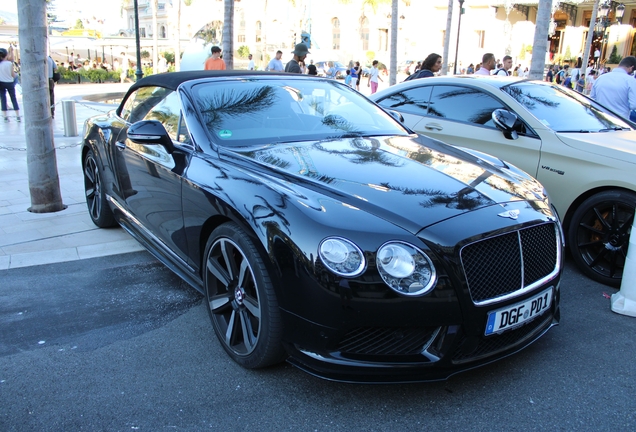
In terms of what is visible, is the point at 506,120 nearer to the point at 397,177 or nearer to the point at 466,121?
the point at 466,121

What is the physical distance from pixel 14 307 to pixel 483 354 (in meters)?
3.09

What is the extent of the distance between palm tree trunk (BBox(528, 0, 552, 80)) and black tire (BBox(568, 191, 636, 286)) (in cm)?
658

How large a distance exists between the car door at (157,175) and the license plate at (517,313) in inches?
74.8

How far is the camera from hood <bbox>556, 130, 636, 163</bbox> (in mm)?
4293

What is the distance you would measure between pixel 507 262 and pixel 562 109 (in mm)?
3197

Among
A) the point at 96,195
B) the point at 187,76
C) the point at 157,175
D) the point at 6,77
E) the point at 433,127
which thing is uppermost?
the point at 187,76

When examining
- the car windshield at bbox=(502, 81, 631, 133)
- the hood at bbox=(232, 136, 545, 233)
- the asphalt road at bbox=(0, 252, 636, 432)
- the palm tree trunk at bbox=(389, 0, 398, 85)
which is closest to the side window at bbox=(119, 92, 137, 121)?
the asphalt road at bbox=(0, 252, 636, 432)

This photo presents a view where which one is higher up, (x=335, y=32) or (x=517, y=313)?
(x=335, y=32)

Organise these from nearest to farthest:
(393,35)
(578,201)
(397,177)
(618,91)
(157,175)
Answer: (397,177), (157,175), (578,201), (618,91), (393,35)

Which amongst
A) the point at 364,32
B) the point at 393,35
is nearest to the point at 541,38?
the point at 393,35

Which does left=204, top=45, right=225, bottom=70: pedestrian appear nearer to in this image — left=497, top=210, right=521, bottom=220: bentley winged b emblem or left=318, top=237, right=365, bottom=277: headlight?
left=497, top=210, right=521, bottom=220: bentley winged b emblem

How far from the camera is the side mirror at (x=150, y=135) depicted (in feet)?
11.7

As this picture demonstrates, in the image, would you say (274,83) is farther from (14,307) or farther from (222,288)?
(14,307)

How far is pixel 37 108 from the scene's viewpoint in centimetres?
582
